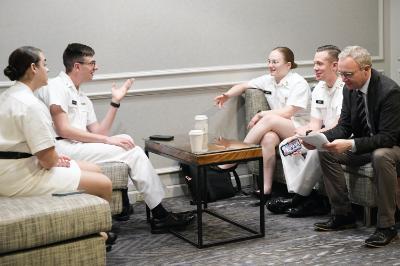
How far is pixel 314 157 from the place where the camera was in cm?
427

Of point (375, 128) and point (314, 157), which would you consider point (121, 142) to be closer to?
point (314, 157)

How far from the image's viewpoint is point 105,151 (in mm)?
4109

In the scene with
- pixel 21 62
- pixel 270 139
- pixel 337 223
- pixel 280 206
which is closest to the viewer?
pixel 21 62

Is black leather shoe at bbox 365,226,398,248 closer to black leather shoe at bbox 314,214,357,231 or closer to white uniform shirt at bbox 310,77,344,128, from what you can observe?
black leather shoe at bbox 314,214,357,231

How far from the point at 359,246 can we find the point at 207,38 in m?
2.22

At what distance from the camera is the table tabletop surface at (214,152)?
11.8 feet

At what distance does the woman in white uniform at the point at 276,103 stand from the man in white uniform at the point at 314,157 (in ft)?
0.60

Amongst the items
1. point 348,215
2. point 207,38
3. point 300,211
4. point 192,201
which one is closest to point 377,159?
point 348,215

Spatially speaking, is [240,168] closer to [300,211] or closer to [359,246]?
[300,211]

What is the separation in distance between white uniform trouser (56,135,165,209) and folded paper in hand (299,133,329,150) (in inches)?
38.9

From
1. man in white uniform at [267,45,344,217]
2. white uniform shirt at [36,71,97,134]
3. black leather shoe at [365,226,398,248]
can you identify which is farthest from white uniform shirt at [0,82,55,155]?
black leather shoe at [365,226,398,248]

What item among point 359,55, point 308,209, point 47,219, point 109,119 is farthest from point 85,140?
point 359,55

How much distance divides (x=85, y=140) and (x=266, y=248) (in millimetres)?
1389

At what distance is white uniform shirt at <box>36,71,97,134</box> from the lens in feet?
13.3
